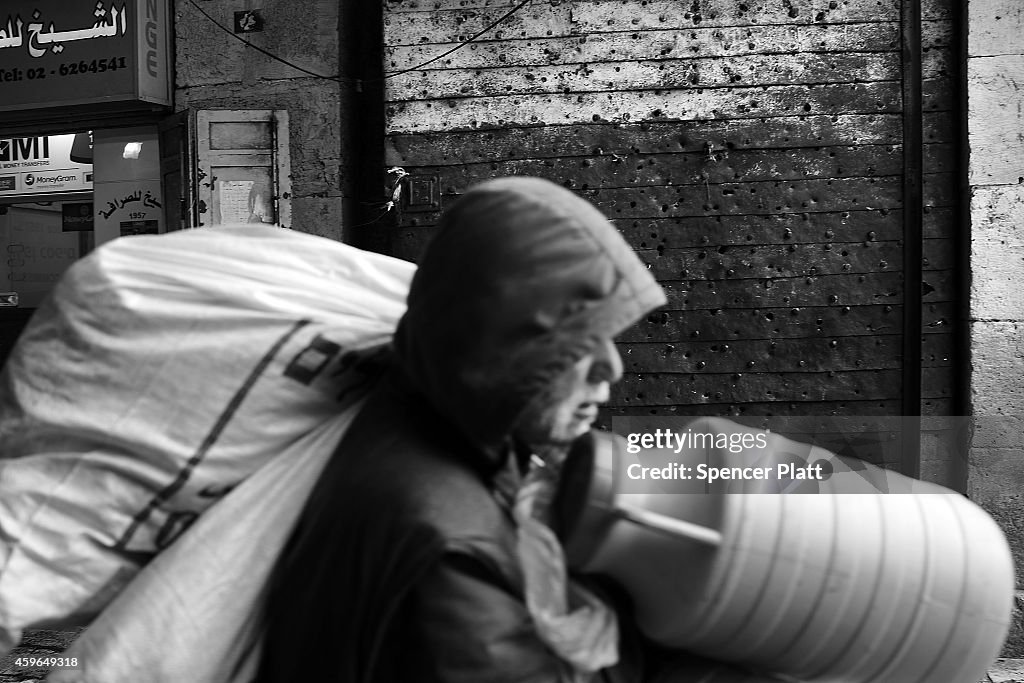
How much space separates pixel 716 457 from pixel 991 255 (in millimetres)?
4222

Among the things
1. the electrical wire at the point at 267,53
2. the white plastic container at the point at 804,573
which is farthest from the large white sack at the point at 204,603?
the electrical wire at the point at 267,53

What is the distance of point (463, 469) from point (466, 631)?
0.24 m

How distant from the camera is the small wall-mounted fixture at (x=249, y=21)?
5.74 meters

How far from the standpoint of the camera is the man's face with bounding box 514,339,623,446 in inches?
51.1

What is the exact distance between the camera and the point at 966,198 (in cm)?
499

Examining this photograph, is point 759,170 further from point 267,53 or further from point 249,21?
point 249,21

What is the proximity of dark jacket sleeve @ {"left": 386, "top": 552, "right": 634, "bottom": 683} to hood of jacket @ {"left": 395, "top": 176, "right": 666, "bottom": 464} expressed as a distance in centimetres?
19

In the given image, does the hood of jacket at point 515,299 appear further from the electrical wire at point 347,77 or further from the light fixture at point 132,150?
the light fixture at point 132,150

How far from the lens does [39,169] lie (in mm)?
8117

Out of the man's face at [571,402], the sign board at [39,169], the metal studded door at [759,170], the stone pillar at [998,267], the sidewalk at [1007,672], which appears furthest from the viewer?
the sign board at [39,169]

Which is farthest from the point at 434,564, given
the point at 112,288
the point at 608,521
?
the point at 112,288

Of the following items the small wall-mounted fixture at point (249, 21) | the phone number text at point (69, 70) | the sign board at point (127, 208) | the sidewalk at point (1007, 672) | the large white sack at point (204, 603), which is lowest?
the sidewalk at point (1007, 672)

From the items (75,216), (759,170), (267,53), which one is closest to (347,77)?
(267,53)

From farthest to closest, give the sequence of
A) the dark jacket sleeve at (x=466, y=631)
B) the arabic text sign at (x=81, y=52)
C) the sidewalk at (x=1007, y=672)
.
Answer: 1. the arabic text sign at (x=81, y=52)
2. the sidewalk at (x=1007, y=672)
3. the dark jacket sleeve at (x=466, y=631)
